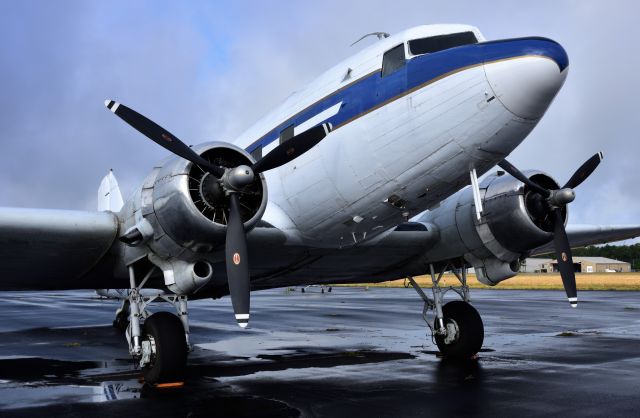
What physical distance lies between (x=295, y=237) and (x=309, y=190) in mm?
957

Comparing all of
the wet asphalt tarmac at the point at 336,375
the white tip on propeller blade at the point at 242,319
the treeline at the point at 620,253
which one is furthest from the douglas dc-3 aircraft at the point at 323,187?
the treeline at the point at 620,253

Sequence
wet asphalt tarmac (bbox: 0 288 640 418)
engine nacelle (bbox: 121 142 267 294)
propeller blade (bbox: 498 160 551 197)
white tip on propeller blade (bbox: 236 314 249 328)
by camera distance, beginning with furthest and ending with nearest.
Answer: propeller blade (bbox: 498 160 551 197) < engine nacelle (bbox: 121 142 267 294) < white tip on propeller blade (bbox: 236 314 249 328) < wet asphalt tarmac (bbox: 0 288 640 418)

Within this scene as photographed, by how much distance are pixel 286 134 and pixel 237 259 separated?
3171 mm

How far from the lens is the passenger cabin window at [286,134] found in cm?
1110

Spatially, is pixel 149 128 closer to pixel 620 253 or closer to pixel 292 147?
pixel 292 147

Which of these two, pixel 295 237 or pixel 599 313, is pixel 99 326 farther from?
pixel 599 313

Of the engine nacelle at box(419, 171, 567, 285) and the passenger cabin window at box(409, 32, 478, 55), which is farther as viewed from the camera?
the engine nacelle at box(419, 171, 567, 285)

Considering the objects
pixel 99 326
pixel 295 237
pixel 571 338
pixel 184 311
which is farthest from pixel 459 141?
pixel 99 326

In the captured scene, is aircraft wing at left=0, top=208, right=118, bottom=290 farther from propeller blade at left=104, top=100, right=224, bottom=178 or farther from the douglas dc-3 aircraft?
propeller blade at left=104, top=100, right=224, bottom=178

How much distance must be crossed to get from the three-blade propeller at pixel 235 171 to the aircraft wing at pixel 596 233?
25.9 feet

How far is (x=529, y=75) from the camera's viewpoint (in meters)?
7.93

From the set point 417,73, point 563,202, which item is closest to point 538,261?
point 563,202

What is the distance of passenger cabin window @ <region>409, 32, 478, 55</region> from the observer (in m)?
9.23

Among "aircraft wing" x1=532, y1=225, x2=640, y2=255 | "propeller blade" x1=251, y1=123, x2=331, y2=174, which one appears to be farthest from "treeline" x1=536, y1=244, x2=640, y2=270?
"propeller blade" x1=251, y1=123, x2=331, y2=174
